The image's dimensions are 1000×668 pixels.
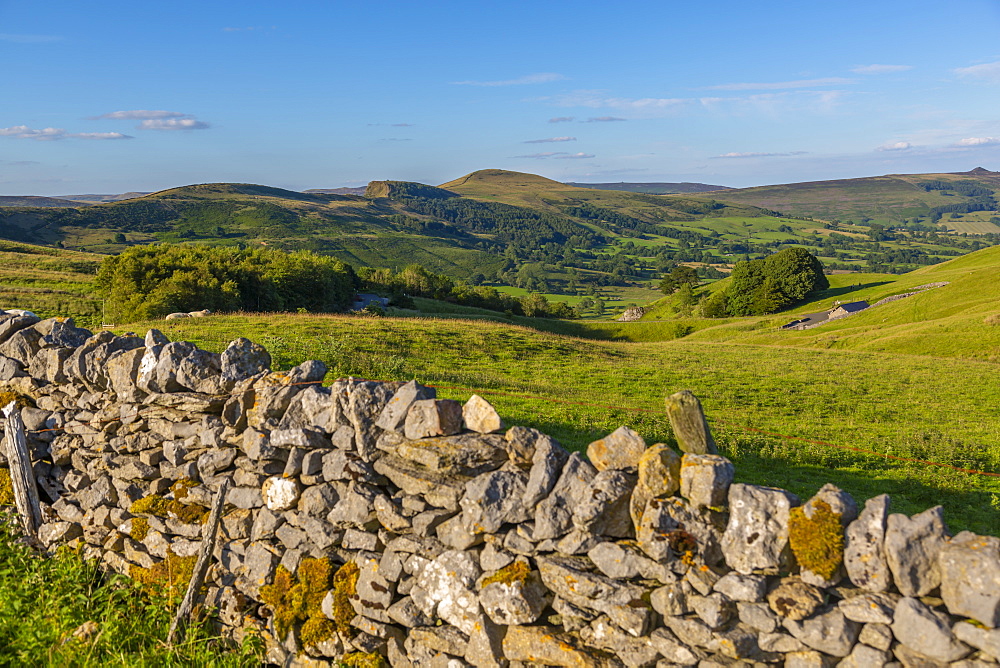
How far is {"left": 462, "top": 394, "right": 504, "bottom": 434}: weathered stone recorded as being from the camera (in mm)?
6027

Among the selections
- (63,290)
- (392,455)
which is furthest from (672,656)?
(63,290)

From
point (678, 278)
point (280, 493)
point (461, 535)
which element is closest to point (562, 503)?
point (461, 535)

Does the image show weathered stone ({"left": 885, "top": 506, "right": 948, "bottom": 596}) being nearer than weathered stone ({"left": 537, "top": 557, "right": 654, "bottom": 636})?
Yes

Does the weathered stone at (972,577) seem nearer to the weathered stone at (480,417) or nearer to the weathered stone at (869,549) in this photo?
the weathered stone at (869,549)

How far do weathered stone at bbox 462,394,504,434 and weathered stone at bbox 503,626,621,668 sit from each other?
1.87 m

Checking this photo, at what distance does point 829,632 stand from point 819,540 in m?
0.65

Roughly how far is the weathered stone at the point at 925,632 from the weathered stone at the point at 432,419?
3.97 meters

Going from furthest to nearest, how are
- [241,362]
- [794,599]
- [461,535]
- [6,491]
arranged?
1. [6,491]
2. [241,362]
3. [461,535]
4. [794,599]

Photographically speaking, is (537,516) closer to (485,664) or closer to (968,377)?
(485,664)

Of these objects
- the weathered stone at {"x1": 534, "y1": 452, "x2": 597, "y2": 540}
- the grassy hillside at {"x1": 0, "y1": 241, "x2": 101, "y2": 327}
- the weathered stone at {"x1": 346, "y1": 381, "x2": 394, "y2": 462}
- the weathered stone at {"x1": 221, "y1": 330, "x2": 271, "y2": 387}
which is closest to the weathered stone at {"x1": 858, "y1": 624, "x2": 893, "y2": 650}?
the weathered stone at {"x1": 534, "y1": 452, "x2": 597, "y2": 540}

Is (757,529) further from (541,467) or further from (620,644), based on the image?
(541,467)

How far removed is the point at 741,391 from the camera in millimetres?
17719

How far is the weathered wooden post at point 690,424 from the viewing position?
5.91 meters

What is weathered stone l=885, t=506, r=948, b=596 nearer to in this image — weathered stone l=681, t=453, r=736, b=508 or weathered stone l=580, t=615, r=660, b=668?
weathered stone l=681, t=453, r=736, b=508
